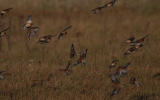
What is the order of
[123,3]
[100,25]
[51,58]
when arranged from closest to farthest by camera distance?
[51,58]
[100,25]
[123,3]

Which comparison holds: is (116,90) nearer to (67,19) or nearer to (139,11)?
(67,19)

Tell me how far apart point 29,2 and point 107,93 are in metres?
16.6

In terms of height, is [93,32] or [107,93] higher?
[93,32]

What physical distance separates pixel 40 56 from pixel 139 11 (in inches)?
366

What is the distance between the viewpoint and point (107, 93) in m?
6.50

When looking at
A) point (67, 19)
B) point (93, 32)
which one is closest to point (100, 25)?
point (93, 32)

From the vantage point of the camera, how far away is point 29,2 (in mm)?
22141

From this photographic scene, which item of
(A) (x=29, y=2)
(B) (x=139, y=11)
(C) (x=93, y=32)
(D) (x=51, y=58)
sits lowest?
(D) (x=51, y=58)

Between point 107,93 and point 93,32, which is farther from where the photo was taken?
point 93,32

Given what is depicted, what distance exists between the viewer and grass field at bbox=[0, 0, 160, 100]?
6617mm

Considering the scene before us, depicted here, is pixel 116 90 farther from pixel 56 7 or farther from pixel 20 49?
pixel 56 7

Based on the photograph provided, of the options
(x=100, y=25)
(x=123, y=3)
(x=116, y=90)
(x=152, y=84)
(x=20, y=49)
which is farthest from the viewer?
(x=123, y=3)

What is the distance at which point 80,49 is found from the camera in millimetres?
11586

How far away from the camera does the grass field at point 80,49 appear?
662cm
